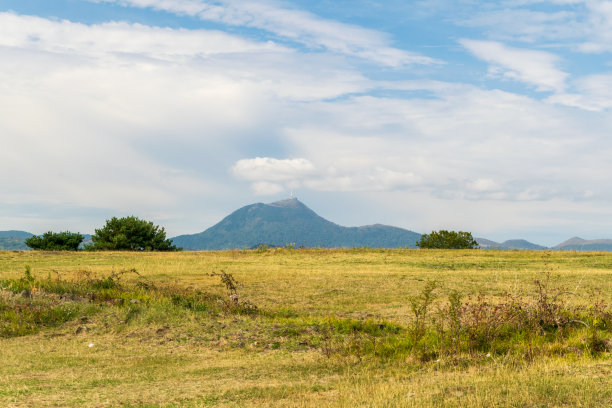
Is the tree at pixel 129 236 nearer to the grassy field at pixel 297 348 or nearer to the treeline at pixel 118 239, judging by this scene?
the treeline at pixel 118 239

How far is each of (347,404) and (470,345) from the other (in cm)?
500

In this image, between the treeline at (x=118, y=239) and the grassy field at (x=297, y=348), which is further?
the treeline at (x=118, y=239)

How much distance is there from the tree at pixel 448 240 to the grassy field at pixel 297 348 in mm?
46967

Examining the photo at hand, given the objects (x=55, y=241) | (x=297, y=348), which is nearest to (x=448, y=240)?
(x=55, y=241)

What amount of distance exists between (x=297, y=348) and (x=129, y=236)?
177ft

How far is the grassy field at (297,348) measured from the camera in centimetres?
848

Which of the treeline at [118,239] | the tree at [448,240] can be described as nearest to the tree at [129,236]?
the treeline at [118,239]

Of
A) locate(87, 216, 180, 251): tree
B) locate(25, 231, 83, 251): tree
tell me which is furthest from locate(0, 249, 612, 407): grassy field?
locate(25, 231, 83, 251): tree

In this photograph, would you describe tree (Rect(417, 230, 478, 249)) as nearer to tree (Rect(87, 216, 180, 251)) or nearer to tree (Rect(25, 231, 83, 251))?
tree (Rect(87, 216, 180, 251))

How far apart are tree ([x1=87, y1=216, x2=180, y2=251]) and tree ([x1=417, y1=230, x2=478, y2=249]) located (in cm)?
3329

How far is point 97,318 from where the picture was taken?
53.1ft

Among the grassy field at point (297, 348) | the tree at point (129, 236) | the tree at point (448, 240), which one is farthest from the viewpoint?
the tree at point (448, 240)

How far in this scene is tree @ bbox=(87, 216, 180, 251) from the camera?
60438 millimetres

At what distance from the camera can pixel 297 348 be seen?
42.3 ft
